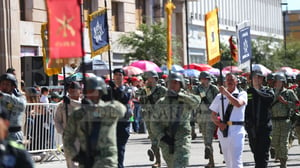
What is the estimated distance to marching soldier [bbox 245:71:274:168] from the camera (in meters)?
14.2

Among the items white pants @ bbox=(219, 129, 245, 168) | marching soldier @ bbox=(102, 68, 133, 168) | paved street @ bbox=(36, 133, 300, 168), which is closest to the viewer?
white pants @ bbox=(219, 129, 245, 168)

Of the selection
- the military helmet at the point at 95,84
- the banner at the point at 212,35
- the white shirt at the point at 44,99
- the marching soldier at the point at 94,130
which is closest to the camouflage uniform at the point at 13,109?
the marching soldier at the point at 94,130

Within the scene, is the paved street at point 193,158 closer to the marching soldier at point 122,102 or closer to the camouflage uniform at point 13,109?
the marching soldier at point 122,102

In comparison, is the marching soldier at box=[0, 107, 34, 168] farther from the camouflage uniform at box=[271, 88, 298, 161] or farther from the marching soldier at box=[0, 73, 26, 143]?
the camouflage uniform at box=[271, 88, 298, 161]

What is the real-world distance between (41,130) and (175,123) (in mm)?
7241

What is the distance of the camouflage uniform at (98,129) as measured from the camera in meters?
9.09

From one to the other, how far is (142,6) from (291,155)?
26.6 metres

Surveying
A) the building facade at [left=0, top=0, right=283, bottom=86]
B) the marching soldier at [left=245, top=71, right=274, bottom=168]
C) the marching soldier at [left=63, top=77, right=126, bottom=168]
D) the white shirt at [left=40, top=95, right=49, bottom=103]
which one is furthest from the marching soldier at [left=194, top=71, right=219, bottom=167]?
the marching soldier at [left=63, top=77, right=126, bottom=168]

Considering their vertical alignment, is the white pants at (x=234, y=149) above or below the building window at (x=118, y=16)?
below

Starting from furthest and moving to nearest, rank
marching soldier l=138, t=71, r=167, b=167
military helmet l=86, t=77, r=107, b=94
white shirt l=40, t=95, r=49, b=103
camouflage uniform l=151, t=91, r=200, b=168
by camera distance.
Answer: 1. white shirt l=40, t=95, r=49, b=103
2. marching soldier l=138, t=71, r=167, b=167
3. camouflage uniform l=151, t=91, r=200, b=168
4. military helmet l=86, t=77, r=107, b=94

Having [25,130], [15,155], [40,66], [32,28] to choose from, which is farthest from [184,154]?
[32,28]

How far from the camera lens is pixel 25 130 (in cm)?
1814

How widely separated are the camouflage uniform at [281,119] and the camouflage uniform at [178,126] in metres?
4.88

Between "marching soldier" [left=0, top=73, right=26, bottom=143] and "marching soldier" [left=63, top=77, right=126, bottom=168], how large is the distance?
2524 millimetres
